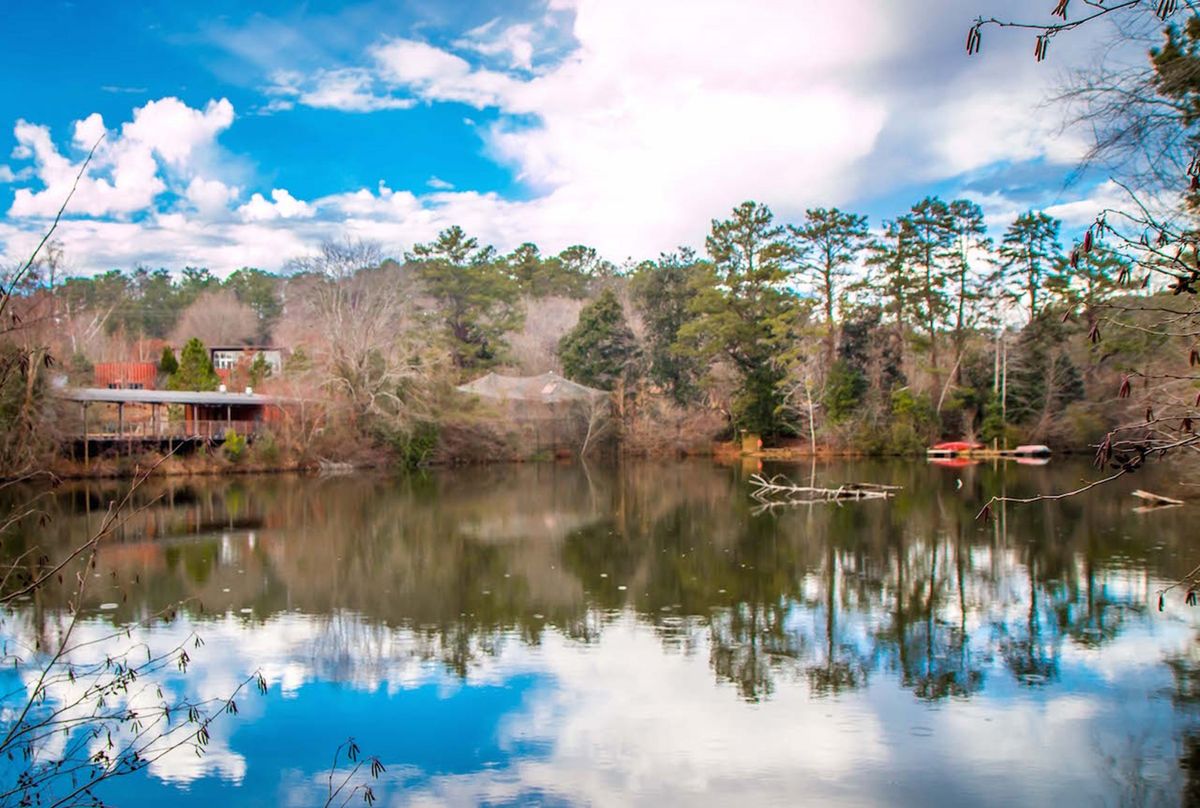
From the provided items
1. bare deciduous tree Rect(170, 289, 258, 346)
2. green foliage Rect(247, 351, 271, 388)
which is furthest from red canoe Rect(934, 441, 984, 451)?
bare deciduous tree Rect(170, 289, 258, 346)

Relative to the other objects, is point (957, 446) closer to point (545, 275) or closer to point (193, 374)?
point (193, 374)

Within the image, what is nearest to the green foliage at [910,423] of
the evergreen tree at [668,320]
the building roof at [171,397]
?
the evergreen tree at [668,320]

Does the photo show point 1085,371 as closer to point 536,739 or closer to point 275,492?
point 275,492

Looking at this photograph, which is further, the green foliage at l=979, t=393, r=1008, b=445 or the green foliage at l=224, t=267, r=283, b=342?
the green foliage at l=224, t=267, r=283, b=342

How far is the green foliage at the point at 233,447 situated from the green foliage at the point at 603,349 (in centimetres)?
1737

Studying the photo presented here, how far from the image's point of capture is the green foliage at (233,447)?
32.8 m

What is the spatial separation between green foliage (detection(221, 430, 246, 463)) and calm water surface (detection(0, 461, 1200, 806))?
1370cm

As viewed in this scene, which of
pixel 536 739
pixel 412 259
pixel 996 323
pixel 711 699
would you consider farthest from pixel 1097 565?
pixel 412 259

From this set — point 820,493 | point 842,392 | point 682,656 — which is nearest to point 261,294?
point 842,392

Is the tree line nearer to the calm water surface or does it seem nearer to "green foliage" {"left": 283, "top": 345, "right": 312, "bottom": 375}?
"green foliage" {"left": 283, "top": 345, "right": 312, "bottom": 375}

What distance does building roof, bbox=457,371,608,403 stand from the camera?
43094 millimetres

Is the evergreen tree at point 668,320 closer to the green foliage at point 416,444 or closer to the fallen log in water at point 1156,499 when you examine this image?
the green foliage at point 416,444

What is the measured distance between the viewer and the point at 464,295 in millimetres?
50438

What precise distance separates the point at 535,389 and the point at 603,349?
4.24 metres
